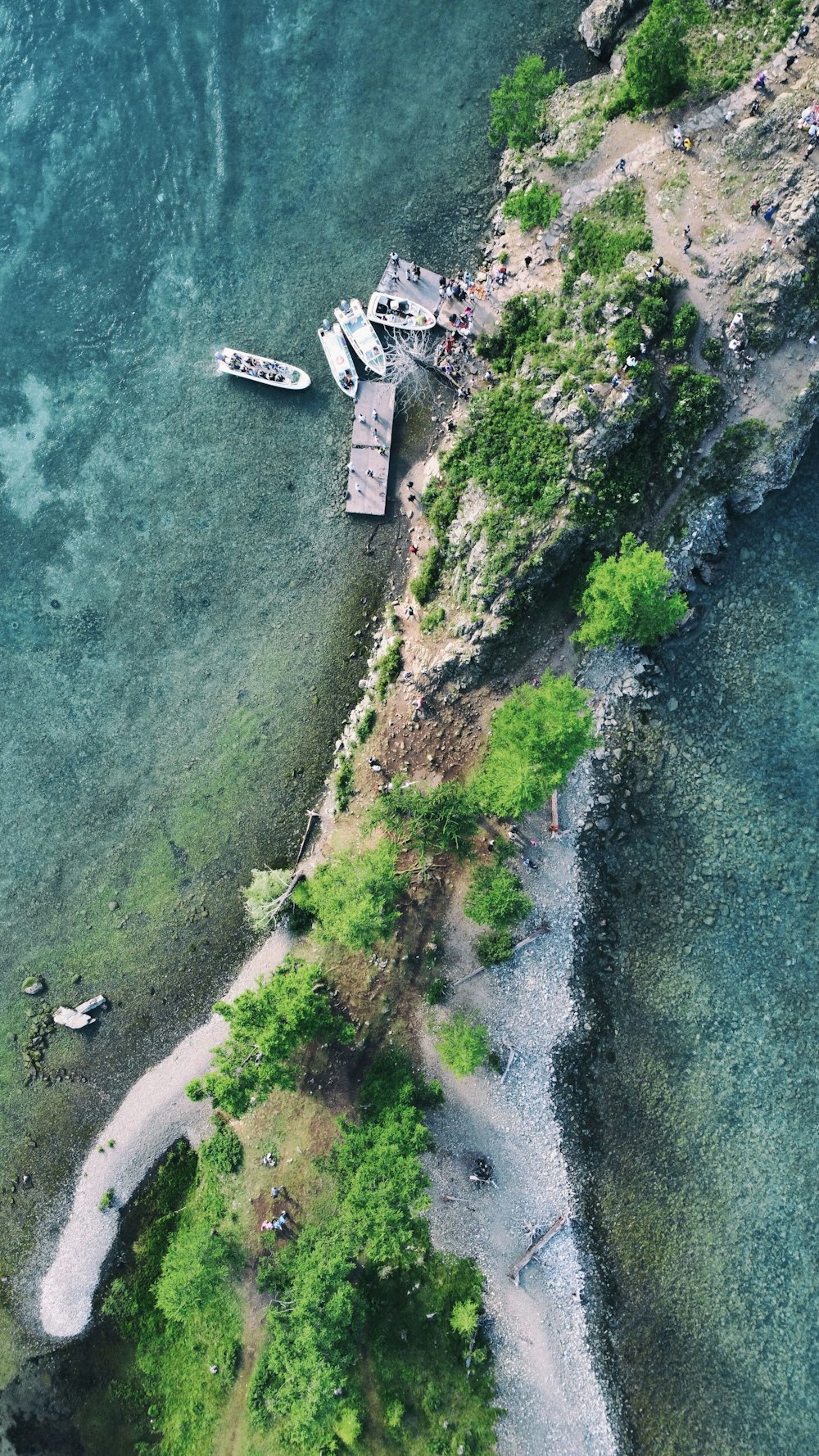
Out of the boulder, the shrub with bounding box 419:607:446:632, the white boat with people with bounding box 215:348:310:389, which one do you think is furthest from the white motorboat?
the boulder

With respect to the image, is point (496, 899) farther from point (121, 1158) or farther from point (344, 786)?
point (121, 1158)

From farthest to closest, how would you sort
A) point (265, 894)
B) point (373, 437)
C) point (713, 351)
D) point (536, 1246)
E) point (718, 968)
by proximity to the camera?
point (373, 437), point (265, 894), point (718, 968), point (536, 1246), point (713, 351)

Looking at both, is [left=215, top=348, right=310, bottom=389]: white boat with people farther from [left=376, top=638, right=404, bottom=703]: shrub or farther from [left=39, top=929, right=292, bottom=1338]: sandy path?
[left=39, top=929, right=292, bottom=1338]: sandy path

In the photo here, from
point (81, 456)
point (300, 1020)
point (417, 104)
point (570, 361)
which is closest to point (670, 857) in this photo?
point (300, 1020)

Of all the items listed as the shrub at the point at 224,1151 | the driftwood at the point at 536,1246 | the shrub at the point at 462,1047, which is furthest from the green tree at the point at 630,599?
the shrub at the point at 224,1151

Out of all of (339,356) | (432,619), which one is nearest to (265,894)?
(432,619)

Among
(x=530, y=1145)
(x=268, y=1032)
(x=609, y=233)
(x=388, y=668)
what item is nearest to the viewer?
(x=268, y=1032)
